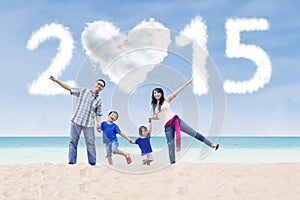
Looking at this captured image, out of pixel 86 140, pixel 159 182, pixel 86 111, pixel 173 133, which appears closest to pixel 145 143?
pixel 173 133

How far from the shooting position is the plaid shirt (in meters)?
7.09

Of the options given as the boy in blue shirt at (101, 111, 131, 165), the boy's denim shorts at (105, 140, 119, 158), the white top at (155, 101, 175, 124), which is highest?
the white top at (155, 101, 175, 124)

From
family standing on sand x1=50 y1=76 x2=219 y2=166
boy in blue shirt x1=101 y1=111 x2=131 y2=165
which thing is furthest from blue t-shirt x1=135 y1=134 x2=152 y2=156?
boy in blue shirt x1=101 y1=111 x2=131 y2=165

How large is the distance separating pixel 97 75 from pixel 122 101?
69 cm

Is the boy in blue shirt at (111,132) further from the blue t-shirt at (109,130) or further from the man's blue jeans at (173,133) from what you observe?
the man's blue jeans at (173,133)

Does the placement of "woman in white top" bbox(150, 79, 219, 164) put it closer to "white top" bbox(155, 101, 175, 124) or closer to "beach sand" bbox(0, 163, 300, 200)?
"white top" bbox(155, 101, 175, 124)

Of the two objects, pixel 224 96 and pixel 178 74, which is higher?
pixel 178 74

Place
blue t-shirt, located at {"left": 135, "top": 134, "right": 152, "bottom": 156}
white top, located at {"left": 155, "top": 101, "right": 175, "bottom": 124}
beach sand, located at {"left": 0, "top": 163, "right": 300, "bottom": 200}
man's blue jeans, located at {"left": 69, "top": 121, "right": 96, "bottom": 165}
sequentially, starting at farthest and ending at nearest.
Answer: blue t-shirt, located at {"left": 135, "top": 134, "right": 152, "bottom": 156} → man's blue jeans, located at {"left": 69, "top": 121, "right": 96, "bottom": 165} → white top, located at {"left": 155, "top": 101, "right": 175, "bottom": 124} → beach sand, located at {"left": 0, "top": 163, "right": 300, "bottom": 200}

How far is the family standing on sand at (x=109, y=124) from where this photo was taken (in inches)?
277

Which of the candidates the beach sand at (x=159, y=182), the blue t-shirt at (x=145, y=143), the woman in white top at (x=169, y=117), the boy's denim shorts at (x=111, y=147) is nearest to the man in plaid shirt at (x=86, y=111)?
the boy's denim shorts at (x=111, y=147)

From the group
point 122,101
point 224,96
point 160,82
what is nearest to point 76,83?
point 122,101

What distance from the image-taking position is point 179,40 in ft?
25.2

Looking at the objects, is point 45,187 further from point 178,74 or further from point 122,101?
point 178,74

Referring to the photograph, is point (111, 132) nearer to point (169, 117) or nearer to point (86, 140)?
point (86, 140)
